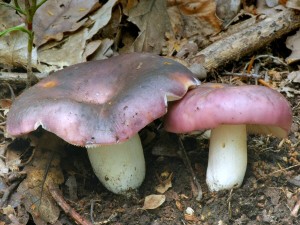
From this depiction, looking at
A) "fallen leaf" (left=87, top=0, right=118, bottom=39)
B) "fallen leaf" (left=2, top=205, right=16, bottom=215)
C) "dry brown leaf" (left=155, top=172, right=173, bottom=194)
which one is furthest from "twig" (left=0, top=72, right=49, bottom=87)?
"dry brown leaf" (left=155, top=172, right=173, bottom=194)

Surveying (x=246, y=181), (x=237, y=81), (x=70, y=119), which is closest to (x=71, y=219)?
(x=70, y=119)

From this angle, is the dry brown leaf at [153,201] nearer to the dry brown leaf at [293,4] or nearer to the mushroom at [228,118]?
the mushroom at [228,118]

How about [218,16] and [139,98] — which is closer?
[139,98]

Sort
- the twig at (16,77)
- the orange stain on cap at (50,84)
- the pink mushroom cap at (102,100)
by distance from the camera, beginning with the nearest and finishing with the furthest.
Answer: the pink mushroom cap at (102,100) → the orange stain on cap at (50,84) → the twig at (16,77)

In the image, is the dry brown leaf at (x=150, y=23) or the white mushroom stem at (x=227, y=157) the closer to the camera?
the white mushroom stem at (x=227, y=157)

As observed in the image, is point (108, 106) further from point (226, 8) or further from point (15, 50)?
point (226, 8)

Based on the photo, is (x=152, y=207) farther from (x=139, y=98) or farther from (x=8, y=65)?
(x=8, y=65)

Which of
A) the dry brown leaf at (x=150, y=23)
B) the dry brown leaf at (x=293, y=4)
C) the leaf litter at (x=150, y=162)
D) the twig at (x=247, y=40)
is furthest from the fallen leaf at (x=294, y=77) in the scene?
the dry brown leaf at (x=150, y=23)
